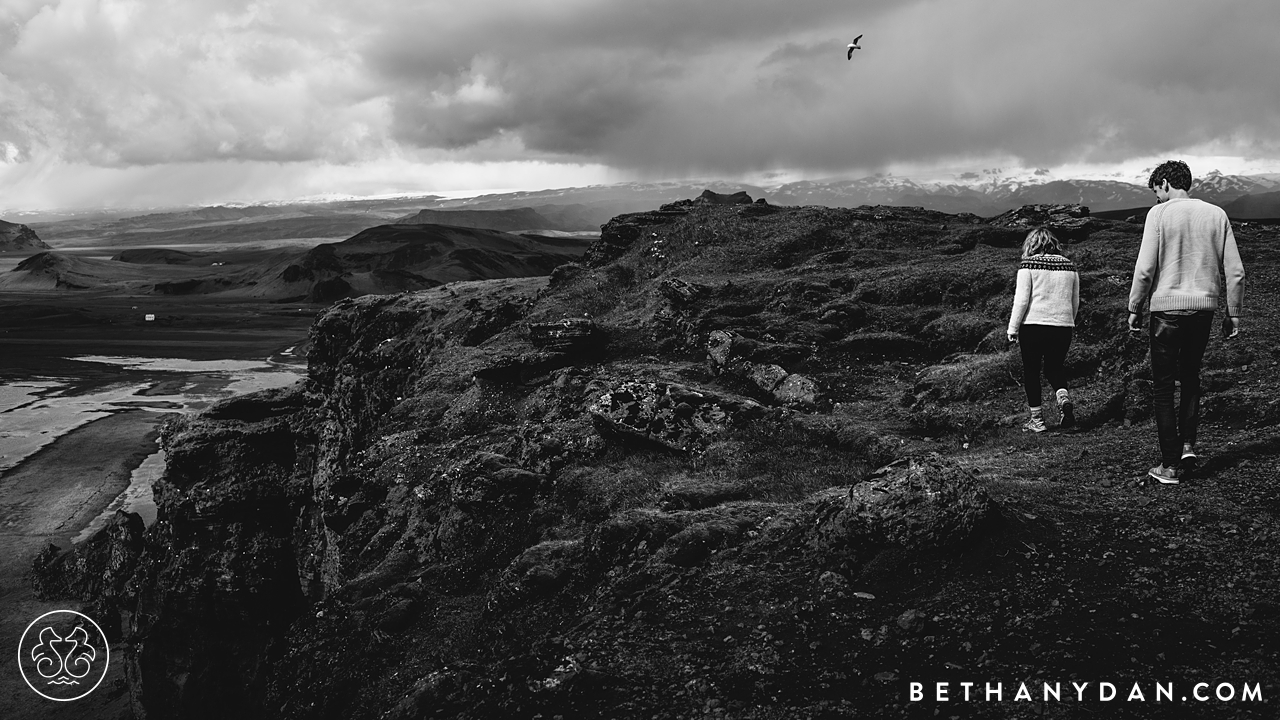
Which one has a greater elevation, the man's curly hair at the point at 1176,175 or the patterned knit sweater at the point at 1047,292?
the man's curly hair at the point at 1176,175

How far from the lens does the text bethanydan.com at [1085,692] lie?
678 centimetres

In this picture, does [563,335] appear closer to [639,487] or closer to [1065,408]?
[639,487]

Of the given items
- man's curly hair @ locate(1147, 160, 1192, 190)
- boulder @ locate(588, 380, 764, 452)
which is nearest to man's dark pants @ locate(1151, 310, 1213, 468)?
man's curly hair @ locate(1147, 160, 1192, 190)

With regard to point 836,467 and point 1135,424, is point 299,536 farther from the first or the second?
point 1135,424

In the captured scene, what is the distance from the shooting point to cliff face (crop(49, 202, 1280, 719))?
9617mm

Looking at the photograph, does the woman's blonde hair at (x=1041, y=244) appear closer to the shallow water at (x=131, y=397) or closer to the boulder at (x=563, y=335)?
the boulder at (x=563, y=335)

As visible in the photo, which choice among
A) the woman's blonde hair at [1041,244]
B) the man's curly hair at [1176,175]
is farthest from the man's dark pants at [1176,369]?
the woman's blonde hair at [1041,244]

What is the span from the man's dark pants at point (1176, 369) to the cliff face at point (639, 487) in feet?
7.94

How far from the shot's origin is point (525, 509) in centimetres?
1641

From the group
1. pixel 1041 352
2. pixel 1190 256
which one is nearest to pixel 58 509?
pixel 1041 352

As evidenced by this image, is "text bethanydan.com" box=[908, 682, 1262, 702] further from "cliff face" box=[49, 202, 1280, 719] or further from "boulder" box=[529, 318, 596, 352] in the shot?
"boulder" box=[529, 318, 596, 352]

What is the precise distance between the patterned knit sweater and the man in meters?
2.59

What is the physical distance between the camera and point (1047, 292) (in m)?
13.7

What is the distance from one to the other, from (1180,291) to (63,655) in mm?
45089
